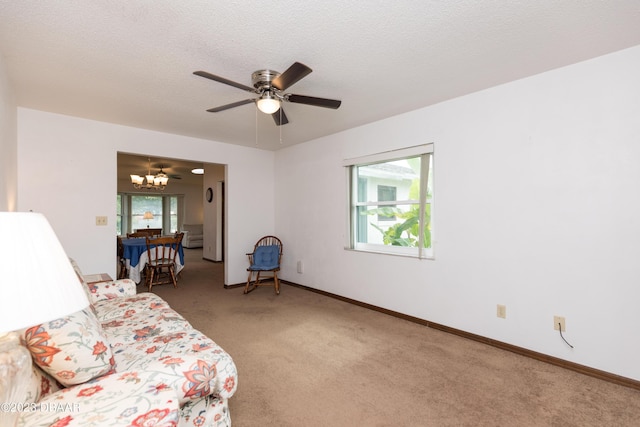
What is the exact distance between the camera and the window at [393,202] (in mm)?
3318

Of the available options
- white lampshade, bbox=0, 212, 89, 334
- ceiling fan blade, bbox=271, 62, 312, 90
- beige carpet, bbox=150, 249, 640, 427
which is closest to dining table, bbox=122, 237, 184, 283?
beige carpet, bbox=150, 249, 640, 427

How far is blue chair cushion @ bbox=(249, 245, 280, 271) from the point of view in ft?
15.6

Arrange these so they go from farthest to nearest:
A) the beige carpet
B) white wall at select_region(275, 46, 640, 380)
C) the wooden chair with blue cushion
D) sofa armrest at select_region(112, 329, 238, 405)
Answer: the wooden chair with blue cushion
white wall at select_region(275, 46, 640, 380)
the beige carpet
sofa armrest at select_region(112, 329, 238, 405)

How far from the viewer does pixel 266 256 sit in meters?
4.87

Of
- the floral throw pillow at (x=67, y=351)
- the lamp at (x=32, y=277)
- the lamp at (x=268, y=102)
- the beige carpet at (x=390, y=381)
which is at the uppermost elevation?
the lamp at (x=268, y=102)

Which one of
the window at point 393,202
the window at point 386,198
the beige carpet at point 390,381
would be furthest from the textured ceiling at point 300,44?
the beige carpet at point 390,381

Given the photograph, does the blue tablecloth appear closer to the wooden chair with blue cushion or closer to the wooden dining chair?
the wooden dining chair

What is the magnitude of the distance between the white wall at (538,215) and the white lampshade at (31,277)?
3.00 m

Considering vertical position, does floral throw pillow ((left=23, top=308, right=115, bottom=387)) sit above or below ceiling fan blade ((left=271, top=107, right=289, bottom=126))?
below

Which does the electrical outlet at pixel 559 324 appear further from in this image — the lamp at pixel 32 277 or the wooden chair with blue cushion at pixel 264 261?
the wooden chair with blue cushion at pixel 264 261

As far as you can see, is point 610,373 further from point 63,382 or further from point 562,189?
point 63,382

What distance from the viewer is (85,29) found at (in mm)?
1907

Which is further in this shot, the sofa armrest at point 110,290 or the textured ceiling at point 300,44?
the sofa armrest at point 110,290

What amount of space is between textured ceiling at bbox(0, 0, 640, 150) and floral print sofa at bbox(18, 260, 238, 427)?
1714 millimetres
